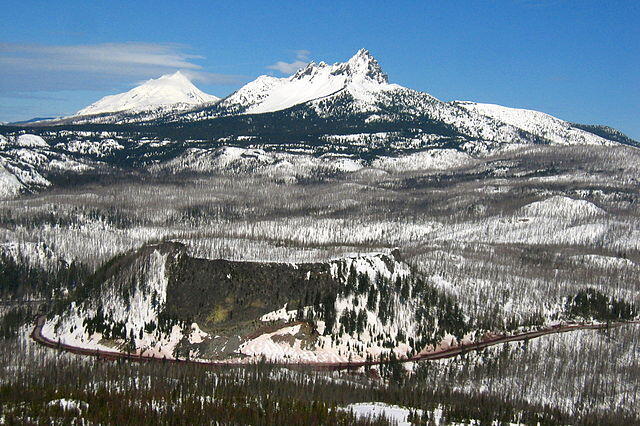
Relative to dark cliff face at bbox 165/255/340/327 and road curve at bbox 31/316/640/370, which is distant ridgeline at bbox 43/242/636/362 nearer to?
dark cliff face at bbox 165/255/340/327

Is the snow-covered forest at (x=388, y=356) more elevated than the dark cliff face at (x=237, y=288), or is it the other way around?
the dark cliff face at (x=237, y=288)

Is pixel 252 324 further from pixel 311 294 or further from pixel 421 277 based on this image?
pixel 421 277

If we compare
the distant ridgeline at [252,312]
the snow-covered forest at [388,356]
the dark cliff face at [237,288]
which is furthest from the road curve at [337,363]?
the dark cliff face at [237,288]

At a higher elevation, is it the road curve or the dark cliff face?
the dark cliff face

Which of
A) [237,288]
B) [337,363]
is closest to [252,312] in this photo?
[237,288]

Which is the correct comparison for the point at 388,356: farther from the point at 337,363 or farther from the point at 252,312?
the point at 252,312

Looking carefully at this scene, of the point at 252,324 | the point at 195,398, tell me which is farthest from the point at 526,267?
the point at 195,398

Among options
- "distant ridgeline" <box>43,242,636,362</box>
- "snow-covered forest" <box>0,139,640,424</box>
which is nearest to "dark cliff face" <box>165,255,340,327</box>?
"distant ridgeline" <box>43,242,636,362</box>

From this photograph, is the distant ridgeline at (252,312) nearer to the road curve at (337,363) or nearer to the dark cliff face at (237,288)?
the dark cliff face at (237,288)
